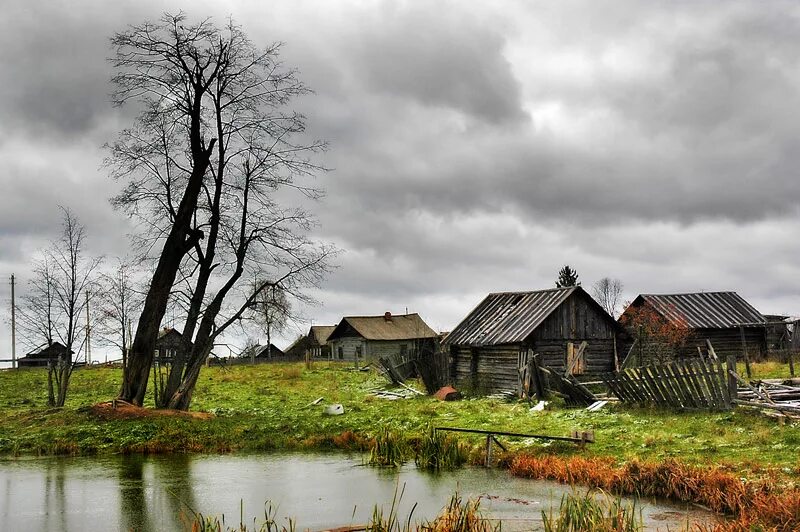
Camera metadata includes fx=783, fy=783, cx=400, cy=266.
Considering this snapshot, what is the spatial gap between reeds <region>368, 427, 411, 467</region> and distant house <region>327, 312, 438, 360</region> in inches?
2056

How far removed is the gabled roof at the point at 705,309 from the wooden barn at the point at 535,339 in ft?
43.3

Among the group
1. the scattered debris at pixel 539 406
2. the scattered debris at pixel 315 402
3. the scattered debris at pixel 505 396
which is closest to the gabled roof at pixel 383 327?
the scattered debris at pixel 315 402

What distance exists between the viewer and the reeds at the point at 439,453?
1623 centimetres

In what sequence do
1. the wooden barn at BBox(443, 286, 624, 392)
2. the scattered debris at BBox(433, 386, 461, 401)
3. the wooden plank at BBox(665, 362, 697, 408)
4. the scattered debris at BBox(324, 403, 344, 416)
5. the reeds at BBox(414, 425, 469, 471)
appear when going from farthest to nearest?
1. the wooden barn at BBox(443, 286, 624, 392)
2. the scattered debris at BBox(433, 386, 461, 401)
3. the scattered debris at BBox(324, 403, 344, 416)
4. the wooden plank at BBox(665, 362, 697, 408)
5. the reeds at BBox(414, 425, 469, 471)

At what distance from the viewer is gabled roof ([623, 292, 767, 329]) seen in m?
45.1

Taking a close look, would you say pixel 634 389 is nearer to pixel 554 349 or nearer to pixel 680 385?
pixel 680 385

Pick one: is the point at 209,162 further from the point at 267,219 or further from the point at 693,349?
the point at 693,349

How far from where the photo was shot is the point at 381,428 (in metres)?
21.0

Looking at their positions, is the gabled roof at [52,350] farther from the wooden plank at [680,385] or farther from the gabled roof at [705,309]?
the gabled roof at [705,309]

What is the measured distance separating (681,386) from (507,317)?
1329cm

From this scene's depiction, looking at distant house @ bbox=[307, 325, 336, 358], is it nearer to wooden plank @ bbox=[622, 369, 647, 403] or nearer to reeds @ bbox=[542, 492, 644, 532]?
wooden plank @ bbox=[622, 369, 647, 403]

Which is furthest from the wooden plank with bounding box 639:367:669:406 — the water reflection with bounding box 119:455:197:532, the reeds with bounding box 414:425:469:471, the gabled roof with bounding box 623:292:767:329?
the gabled roof with bounding box 623:292:767:329

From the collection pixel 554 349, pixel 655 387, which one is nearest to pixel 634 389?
pixel 655 387

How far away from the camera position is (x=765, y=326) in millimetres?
46062
